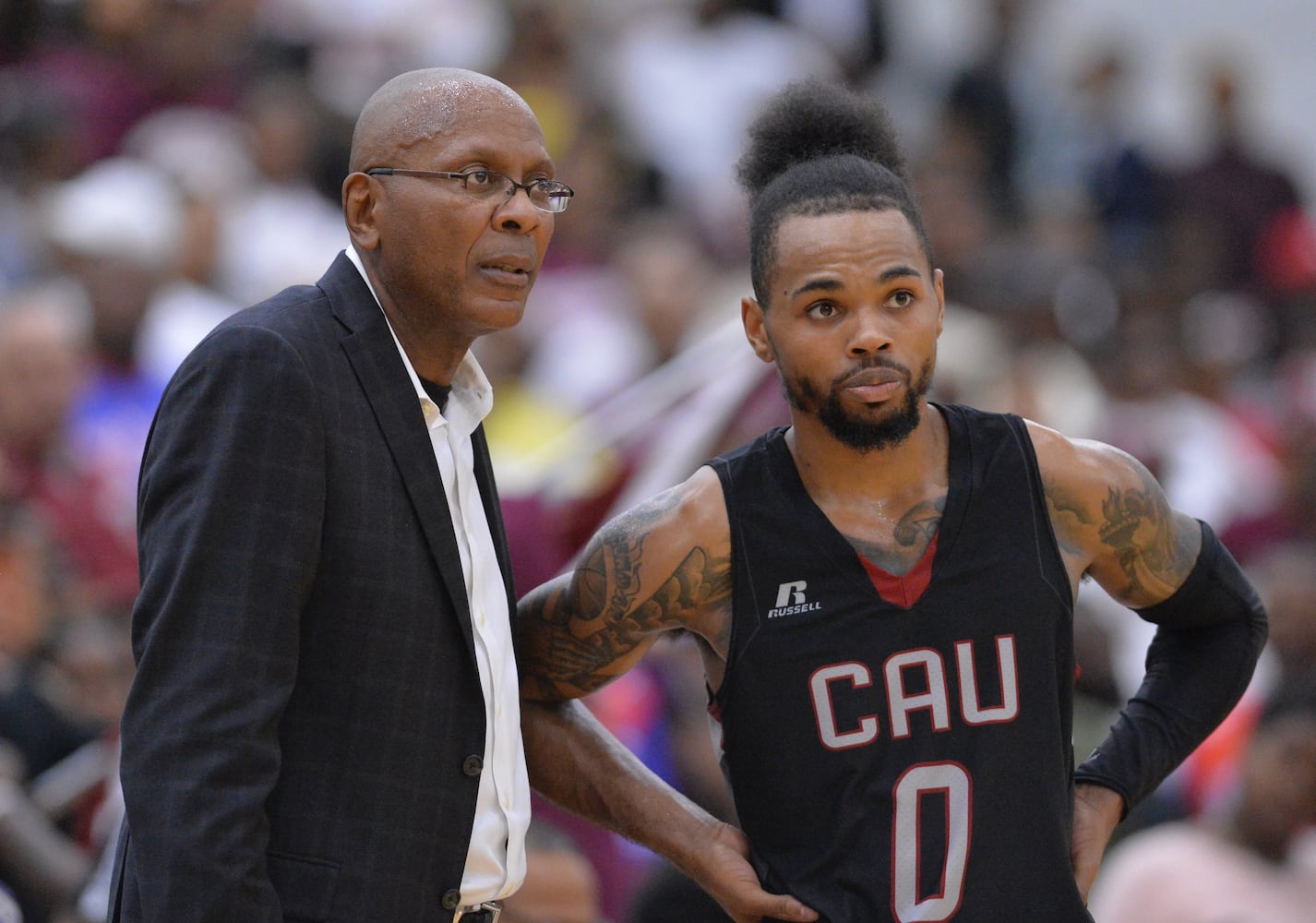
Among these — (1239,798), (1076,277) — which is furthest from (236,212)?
(1239,798)

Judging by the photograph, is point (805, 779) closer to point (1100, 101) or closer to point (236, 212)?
point (236, 212)

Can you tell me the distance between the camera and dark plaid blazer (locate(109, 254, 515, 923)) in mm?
2666

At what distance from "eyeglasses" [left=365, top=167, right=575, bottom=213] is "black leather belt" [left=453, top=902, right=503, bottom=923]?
1233 mm

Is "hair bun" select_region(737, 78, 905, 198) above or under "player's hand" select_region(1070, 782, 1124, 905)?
above

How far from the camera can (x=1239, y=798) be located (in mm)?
5570

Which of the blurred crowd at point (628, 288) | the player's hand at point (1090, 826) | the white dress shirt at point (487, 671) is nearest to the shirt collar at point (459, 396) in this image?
the white dress shirt at point (487, 671)

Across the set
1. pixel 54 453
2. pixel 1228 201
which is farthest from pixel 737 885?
pixel 1228 201

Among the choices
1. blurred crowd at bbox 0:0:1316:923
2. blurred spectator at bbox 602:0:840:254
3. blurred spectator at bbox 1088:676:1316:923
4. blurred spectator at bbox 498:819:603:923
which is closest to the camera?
blurred spectator at bbox 498:819:603:923

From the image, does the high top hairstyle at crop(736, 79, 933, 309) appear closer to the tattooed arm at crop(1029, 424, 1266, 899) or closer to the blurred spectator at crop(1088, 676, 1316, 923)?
the tattooed arm at crop(1029, 424, 1266, 899)

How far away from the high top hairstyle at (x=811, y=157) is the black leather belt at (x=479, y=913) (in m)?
1.22

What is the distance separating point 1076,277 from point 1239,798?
4.91 m

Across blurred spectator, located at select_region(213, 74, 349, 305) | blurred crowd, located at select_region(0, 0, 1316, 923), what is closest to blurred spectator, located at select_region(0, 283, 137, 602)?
blurred crowd, located at select_region(0, 0, 1316, 923)

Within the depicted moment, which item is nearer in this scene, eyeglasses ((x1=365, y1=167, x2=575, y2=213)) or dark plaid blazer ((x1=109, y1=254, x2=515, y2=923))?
dark plaid blazer ((x1=109, y1=254, x2=515, y2=923))

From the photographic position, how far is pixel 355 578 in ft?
9.49
